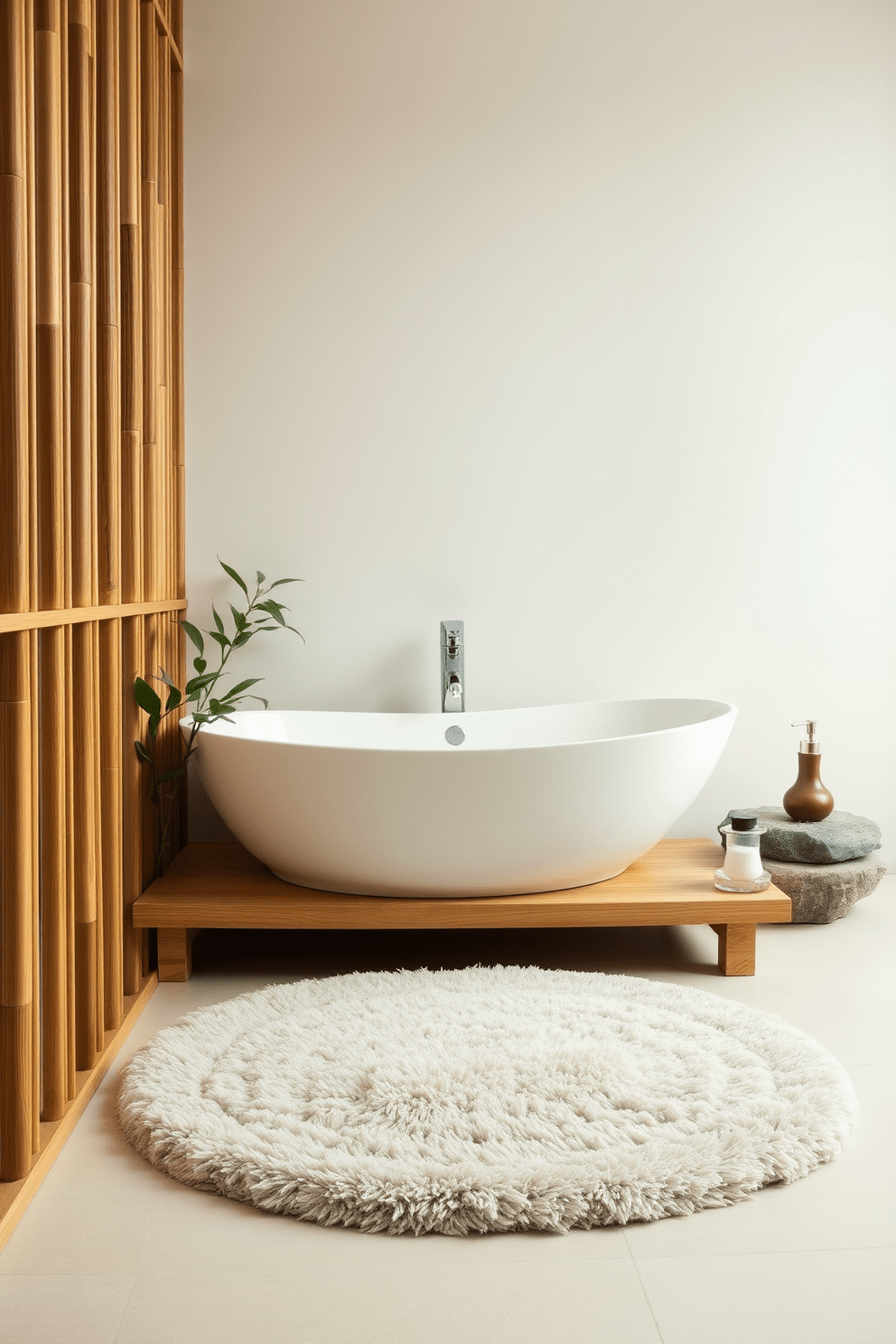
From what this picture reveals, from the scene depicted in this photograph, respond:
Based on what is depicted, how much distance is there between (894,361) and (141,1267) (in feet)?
10.5

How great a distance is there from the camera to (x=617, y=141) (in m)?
3.29

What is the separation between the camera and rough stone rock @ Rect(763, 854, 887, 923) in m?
2.93

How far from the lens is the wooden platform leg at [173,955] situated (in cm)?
252

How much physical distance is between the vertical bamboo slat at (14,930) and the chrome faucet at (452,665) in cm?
171

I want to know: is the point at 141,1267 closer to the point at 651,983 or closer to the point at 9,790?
the point at 9,790

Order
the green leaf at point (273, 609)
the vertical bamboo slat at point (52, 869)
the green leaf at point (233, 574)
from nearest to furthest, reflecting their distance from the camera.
→ the vertical bamboo slat at point (52, 869)
the green leaf at point (233, 574)
the green leaf at point (273, 609)

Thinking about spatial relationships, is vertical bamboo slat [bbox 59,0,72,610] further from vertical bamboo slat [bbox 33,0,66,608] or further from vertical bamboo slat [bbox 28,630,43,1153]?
vertical bamboo slat [bbox 28,630,43,1153]

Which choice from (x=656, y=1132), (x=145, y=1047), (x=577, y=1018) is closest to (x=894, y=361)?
(x=577, y=1018)

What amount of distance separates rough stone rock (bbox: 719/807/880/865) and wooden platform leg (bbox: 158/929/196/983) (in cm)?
156

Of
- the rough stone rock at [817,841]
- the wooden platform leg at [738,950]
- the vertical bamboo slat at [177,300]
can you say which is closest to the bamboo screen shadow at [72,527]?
the vertical bamboo slat at [177,300]

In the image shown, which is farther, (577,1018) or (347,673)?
(347,673)

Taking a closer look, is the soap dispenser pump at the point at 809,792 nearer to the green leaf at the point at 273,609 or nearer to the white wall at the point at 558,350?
the white wall at the point at 558,350

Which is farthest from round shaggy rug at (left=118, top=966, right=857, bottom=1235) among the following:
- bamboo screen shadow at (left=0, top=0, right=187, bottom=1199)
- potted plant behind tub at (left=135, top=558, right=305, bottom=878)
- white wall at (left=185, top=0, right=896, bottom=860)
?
white wall at (left=185, top=0, right=896, bottom=860)

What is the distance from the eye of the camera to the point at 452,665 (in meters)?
3.22
